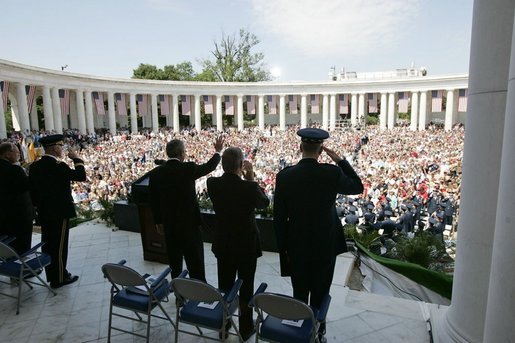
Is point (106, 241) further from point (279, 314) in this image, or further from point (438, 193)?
point (438, 193)

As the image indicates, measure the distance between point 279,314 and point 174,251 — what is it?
1968 millimetres

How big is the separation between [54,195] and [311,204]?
3732 millimetres

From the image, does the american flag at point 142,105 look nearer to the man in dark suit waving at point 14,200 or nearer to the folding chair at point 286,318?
the man in dark suit waving at point 14,200

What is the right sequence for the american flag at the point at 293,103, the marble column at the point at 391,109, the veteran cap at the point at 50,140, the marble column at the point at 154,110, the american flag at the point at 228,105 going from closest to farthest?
1. the veteran cap at the point at 50,140
2. the marble column at the point at 154,110
3. the marble column at the point at 391,109
4. the american flag at the point at 228,105
5. the american flag at the point at 293,103

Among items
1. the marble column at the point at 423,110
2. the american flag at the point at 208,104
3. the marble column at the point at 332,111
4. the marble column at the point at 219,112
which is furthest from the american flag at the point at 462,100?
the american flag at the point at 208,104

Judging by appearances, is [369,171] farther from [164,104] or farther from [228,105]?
[164,104]

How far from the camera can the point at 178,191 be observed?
417 centimetres

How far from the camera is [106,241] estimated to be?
7312 millimetres

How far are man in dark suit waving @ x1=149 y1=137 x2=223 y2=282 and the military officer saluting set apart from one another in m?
1.45

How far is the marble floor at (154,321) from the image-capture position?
3.93 metres

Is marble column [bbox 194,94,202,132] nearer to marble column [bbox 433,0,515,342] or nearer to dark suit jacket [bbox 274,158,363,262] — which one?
dark suit jacket [bbox 274,158,363,262]

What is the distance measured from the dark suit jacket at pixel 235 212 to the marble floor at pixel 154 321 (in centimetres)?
107

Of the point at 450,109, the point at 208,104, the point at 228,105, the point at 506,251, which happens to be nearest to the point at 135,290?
the point at 506,251

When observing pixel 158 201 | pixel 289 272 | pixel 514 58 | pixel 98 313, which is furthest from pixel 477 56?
pixel 98 313
